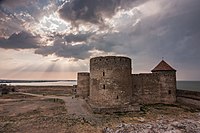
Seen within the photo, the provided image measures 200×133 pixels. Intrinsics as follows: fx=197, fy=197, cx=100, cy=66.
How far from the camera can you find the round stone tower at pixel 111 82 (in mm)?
19000

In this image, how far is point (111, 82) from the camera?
1908cm

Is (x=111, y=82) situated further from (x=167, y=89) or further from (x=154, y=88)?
(x=167, y=89)

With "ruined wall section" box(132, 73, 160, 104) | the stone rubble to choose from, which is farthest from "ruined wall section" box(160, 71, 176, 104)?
the stone rubble

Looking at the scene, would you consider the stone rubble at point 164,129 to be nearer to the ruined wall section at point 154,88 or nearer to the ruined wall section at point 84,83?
the ruined wall section at point 154,88

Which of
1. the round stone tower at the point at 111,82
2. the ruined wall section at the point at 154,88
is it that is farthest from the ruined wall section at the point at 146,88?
the round stone tower at the point at 111,82

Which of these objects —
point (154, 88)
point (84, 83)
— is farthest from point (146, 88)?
point (84, 83)

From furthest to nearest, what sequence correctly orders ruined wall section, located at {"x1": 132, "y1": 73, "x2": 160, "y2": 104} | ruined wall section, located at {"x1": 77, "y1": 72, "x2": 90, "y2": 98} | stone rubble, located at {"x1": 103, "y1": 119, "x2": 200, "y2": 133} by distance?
ruined wall section, located at {"x1": 77, "y1": 72, "x2": 90, "y2": 98} < ruined wall section, located at {"x1": 132, "y1": 73, "x2": 160, "y2": 104} < stone rubble, located at {"x1": 103, "y1": 119, "x2": 200, "y2": 133}

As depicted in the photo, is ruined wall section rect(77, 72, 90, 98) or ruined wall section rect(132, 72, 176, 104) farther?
ruined wall section rect(77, 72, 90, 98)

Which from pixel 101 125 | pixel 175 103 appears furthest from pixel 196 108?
pixel 101 125

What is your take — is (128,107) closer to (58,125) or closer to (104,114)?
(104,114)

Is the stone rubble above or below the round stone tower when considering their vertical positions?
below

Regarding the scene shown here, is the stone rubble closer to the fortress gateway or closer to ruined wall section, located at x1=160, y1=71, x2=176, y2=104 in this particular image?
the fortress gateway

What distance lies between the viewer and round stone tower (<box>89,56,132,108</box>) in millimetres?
19000

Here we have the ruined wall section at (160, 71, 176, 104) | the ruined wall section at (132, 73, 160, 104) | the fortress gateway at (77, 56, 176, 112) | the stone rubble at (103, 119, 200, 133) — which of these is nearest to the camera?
the stone rubble at (103, 119, 200, 133)
